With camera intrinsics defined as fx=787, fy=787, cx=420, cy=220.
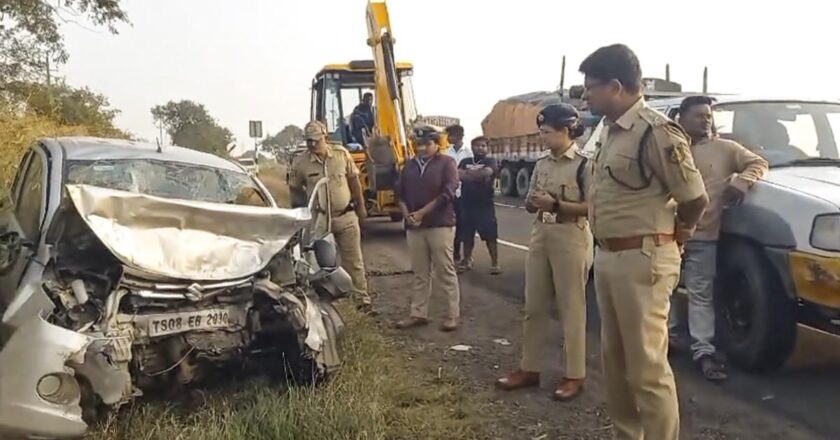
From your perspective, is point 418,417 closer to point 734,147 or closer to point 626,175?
point 626,175

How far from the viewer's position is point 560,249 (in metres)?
4.82

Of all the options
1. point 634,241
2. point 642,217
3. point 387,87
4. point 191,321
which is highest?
point 387,87

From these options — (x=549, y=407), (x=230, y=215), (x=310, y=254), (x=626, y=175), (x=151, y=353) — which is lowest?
(x=549, y=407)

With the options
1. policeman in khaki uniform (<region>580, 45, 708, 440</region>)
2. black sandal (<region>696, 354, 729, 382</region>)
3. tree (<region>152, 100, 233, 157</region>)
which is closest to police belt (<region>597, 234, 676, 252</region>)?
policeman in khaki uniform (<region>580, 45, 708, 440</region>)

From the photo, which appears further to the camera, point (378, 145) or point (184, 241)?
point (378, 145)

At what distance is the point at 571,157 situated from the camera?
15.9 ft

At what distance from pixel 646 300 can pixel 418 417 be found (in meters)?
1.57

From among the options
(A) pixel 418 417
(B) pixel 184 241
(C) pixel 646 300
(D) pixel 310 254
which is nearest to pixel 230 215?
(B) pixel 184 241

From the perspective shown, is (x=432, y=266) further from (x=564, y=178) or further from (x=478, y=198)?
(x=478, y=198)

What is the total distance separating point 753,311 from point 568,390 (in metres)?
1.37

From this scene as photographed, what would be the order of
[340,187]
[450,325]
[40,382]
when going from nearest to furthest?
[40,382] < [450,325] < [340,187]

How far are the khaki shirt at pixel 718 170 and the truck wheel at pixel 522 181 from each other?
53.7 feet

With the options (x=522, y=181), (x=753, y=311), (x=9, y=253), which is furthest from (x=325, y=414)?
(x=522, y=181)

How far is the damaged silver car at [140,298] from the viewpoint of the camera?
3.69m
